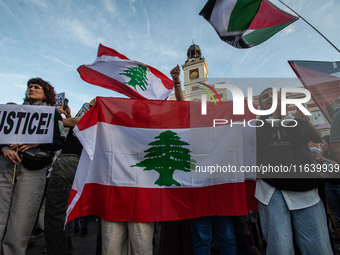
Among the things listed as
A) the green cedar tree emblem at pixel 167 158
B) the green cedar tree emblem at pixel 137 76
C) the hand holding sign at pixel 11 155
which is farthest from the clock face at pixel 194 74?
the hand holding sign at pixel 11 155

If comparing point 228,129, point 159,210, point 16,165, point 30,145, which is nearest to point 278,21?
point 228,129

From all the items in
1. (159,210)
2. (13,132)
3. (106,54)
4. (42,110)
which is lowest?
(159,210)

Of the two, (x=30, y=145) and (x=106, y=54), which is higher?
(x=106, y=54)

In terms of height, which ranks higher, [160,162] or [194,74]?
[194,74]

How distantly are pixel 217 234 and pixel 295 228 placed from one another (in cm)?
78

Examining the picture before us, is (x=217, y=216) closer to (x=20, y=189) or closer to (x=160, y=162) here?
(x=160, y=162)

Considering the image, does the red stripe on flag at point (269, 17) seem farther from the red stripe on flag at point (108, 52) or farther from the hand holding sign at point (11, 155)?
the hand holding sign at point (11, 155)

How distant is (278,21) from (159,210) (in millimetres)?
3135

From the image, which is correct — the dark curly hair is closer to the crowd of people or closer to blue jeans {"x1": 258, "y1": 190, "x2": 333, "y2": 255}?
the crowd of people

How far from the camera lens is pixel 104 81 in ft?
11.0

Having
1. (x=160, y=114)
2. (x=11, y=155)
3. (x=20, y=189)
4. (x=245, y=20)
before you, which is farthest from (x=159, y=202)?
(x=245, y=20)

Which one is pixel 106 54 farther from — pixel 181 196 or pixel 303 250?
pixel 303 250

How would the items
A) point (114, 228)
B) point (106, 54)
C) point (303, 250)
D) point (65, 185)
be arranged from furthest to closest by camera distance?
point (106, 54), point (65, 185), point (114, 228), point (303, 250)

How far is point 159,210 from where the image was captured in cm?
206
